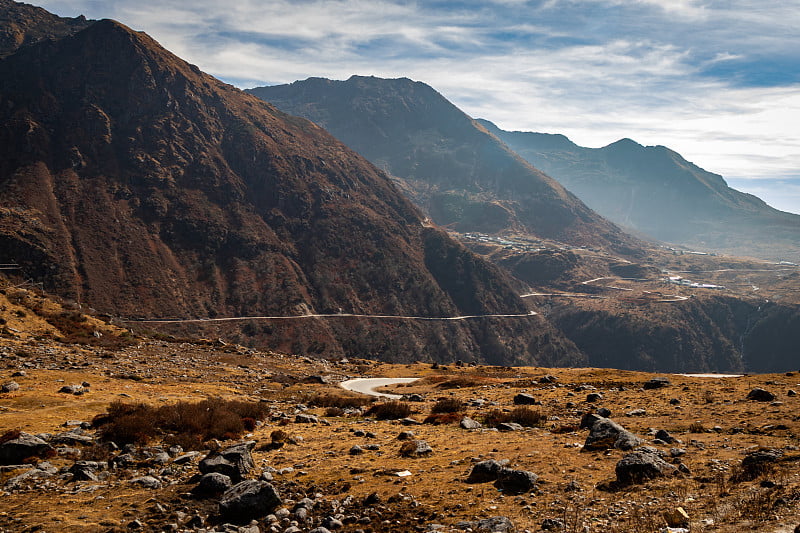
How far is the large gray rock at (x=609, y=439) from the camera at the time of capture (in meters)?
17.3

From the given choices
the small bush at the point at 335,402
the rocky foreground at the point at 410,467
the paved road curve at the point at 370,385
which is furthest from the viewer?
the paved road curve at the point at 370,385

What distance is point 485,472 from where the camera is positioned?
15047mm

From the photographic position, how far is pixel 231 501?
12961 mm

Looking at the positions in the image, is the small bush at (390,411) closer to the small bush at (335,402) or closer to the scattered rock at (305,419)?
the small bush at (335,402)

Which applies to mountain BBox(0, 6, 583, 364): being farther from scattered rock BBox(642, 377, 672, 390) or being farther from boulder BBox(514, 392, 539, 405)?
scattered rock BBox(642, 377, 672, 390)

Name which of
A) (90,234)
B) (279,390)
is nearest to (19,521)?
(279,390)

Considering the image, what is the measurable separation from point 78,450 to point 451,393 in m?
31.5

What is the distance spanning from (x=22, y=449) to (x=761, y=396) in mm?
35884

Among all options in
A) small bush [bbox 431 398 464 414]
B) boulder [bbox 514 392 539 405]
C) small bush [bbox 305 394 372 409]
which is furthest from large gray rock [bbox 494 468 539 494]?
small bush [bbox 305 394 372 409]

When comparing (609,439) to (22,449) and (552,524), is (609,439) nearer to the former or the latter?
(552,524)

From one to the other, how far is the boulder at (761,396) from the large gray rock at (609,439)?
1354 cm

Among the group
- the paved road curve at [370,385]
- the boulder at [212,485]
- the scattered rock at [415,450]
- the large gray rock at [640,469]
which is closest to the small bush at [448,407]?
the scattered rock at [415,450]

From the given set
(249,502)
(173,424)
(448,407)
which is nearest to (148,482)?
(249,502)

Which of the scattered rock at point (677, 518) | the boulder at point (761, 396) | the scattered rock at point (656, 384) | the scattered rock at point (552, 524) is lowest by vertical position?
the scattered rock at point (656, 384)
